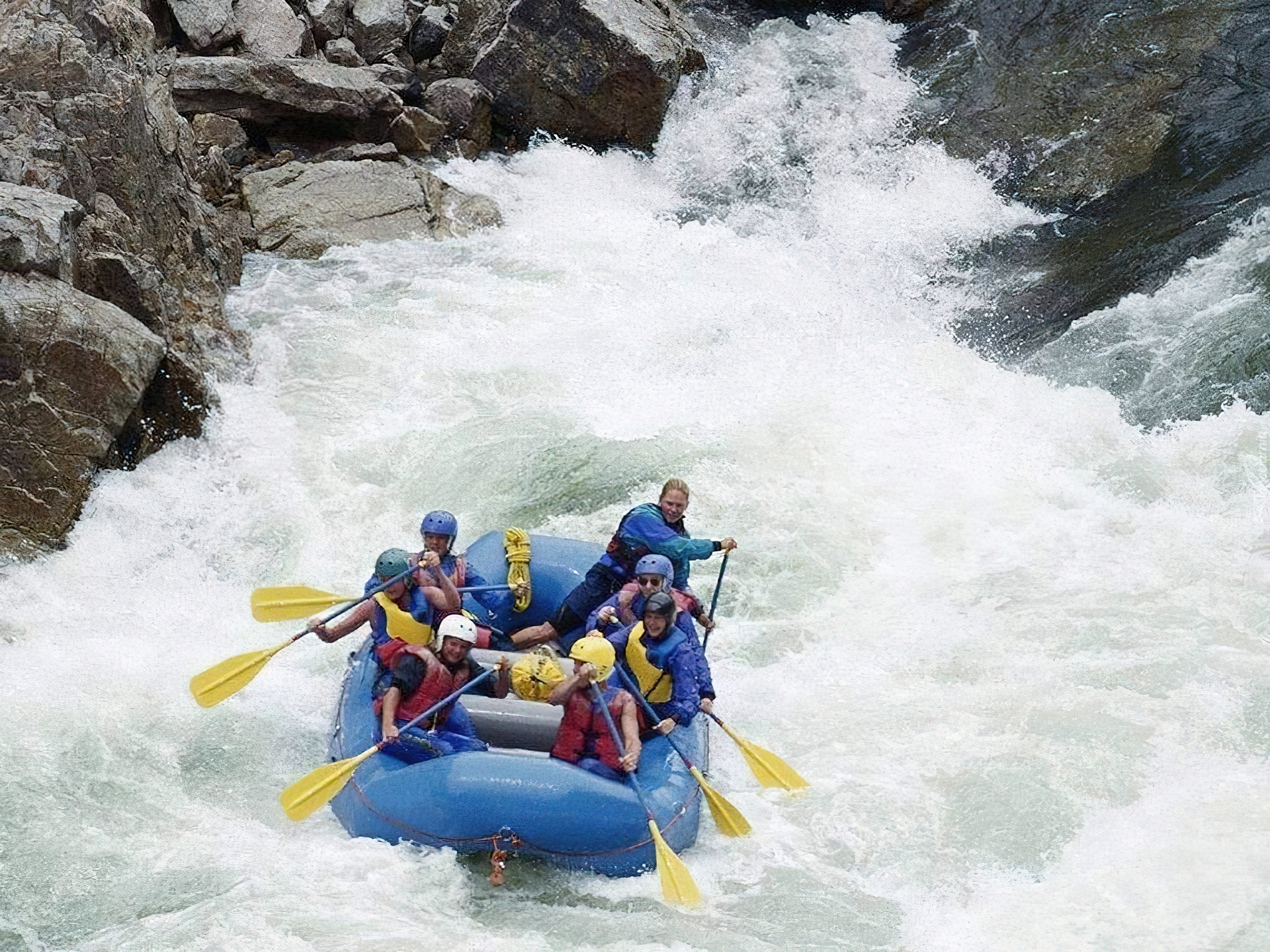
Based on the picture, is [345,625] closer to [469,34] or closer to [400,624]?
[400,624]

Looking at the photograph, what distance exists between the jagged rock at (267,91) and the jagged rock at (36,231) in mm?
4201

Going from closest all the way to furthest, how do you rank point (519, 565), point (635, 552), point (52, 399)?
1. point (635, 552)
2. point (519, 565)
3. point (52, 399)

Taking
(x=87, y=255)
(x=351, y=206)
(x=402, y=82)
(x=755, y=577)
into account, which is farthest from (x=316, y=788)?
(x=402, y=82)

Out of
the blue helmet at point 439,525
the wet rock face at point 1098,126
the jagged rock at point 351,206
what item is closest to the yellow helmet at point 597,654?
the blue helmet at point 439,525

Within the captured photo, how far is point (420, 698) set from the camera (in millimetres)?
6000

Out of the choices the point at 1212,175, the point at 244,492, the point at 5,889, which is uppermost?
the point at 1212,175

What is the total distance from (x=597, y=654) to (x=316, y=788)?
1.23m

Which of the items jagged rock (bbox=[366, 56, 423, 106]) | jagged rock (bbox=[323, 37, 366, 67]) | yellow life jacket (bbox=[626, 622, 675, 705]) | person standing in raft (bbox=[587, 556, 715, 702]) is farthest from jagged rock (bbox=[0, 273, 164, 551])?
jagged rock (bbox=[323, 37, 366, 67])

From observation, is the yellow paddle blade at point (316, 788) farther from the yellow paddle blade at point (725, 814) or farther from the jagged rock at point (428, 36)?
the jagged rock at point (428, 36)

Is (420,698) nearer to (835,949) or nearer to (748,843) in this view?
(748,843)

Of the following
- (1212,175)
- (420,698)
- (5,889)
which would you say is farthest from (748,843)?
(1212,175)

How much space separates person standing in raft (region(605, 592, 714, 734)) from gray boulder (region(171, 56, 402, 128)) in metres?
7.80

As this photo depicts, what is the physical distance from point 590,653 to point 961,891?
69.9 inches

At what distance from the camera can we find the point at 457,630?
19.8 feet
